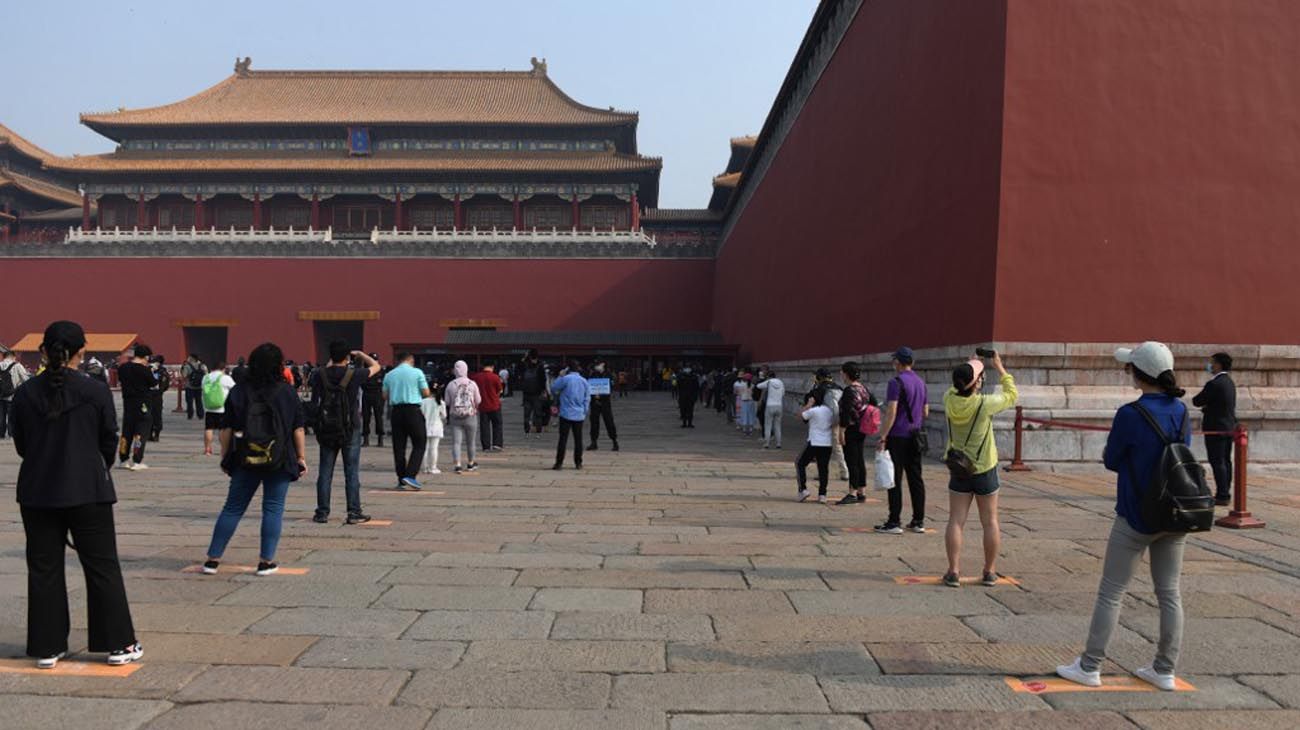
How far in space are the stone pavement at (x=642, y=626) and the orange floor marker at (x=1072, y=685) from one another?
32mm

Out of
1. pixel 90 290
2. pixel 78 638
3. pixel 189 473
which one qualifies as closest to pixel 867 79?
pixel 189 473

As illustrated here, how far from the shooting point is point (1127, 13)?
9.61 meters

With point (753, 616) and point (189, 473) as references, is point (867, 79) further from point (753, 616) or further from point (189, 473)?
point (753, 616)

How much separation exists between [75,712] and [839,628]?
2.79m

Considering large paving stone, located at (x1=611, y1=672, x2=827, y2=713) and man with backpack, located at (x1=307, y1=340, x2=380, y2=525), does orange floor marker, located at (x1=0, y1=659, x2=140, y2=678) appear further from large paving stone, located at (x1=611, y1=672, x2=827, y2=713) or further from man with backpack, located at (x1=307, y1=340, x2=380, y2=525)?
man with backpack, located at (x1=307, y1=340, x2=380, y2=525)

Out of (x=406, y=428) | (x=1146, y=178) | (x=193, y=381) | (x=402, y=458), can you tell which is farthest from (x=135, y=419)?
(x=1146, y=178)

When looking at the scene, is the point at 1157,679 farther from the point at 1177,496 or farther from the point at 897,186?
→ the point at 897,186

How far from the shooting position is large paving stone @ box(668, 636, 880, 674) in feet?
10.6

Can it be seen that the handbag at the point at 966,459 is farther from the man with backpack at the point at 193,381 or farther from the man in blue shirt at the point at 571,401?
the man with backpack at the point at 193,381

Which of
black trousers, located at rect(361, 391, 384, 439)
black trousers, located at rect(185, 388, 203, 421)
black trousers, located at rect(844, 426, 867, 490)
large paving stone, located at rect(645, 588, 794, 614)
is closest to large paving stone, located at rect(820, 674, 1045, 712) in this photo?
large paving stone, located at rect(645, 588, 794, 614)

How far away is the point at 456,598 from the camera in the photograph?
4.17 metres

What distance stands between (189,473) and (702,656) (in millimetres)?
7462

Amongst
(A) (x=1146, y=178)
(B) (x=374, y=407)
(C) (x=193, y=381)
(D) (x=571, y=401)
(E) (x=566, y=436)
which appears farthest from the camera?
(C) (x=193, y=381)

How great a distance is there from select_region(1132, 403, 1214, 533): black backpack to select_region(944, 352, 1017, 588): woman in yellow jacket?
49.9 inches
